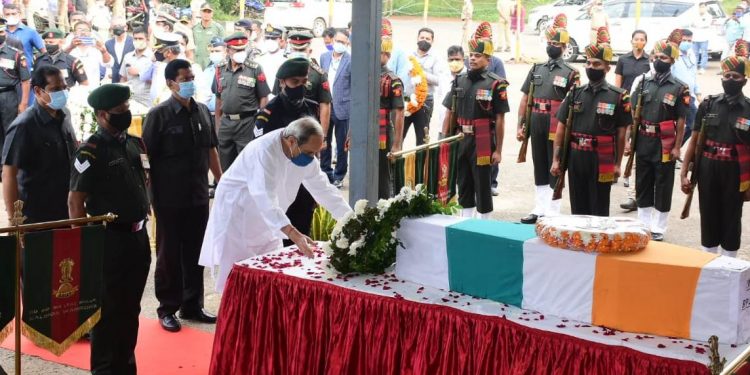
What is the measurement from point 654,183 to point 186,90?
5.17m

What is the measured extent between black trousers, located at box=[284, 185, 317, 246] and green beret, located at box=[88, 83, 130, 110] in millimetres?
1802

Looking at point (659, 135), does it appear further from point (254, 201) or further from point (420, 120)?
point (254, 201)

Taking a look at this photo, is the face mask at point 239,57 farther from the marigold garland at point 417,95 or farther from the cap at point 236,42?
the marigold garland at point 417,95

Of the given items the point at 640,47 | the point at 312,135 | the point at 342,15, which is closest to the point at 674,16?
the point at 342,15

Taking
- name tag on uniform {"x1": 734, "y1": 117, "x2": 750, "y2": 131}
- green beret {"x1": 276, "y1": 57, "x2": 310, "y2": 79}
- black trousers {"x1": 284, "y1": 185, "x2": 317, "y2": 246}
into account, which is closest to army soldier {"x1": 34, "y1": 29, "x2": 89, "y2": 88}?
green beret {"x1": 276, "y1": 57, "x2": 310, "y2": 79}

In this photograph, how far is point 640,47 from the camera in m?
12.1

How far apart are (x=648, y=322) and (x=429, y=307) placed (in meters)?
1.10

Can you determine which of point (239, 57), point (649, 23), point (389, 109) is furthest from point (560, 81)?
point (649, 23)

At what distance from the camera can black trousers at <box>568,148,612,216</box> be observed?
28.2 ft

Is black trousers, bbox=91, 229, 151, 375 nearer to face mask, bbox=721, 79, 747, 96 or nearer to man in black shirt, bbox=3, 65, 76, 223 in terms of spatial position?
man in black shirt, bbox=3, 65, 76, 223

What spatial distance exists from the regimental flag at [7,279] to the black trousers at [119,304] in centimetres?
77

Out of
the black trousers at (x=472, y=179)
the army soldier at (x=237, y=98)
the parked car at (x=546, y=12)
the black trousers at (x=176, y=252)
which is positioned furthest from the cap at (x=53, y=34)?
the parked car at (x=546, y=12)

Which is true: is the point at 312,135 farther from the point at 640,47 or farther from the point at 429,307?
the point at 640,47

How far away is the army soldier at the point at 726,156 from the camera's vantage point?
7.72 m
